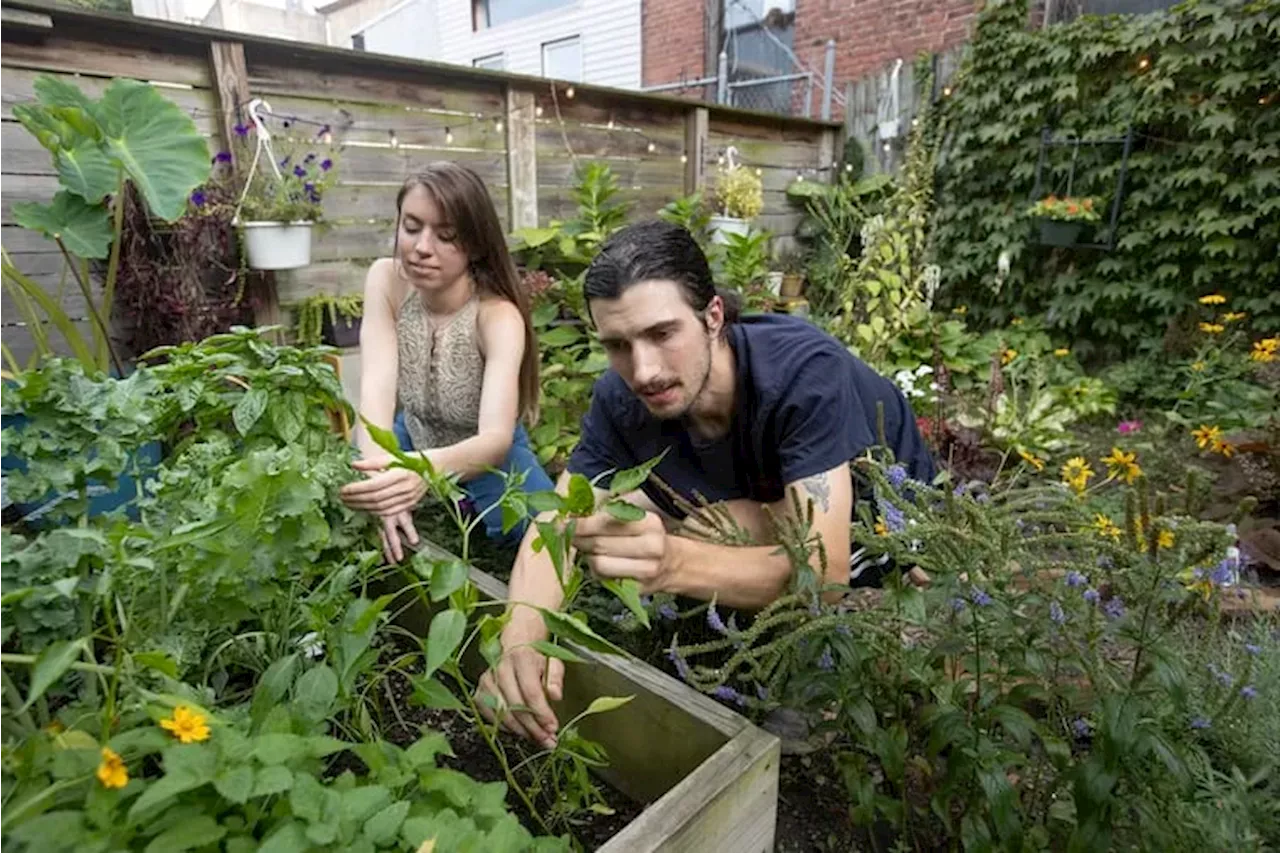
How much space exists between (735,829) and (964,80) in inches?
219

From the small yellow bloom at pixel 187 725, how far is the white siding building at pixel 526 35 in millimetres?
8895

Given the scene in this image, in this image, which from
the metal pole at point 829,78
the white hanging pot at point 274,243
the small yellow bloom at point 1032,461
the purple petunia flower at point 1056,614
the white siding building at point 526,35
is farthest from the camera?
the white siding building at point 526,35

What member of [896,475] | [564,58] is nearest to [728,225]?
[896,475]

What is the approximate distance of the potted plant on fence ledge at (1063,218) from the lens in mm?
4359

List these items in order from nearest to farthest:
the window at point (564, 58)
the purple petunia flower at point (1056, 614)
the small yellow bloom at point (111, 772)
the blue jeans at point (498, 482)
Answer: the small yellow bloom at point (111, 772), the purple petunia flower at point (1056, 614), the blue jeans at point (498, 482), the window at point (564, 58)

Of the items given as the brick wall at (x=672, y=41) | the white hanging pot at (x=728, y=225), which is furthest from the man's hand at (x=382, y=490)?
the brick wall at (x=672, y=41)

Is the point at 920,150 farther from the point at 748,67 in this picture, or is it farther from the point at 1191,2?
the point at 748,67

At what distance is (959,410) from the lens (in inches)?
145

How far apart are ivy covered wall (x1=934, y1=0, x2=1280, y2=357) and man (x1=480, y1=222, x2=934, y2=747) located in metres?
3.73

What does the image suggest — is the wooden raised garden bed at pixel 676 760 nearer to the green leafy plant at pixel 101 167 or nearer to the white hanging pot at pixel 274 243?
the green leafy plant at pixel 101 167

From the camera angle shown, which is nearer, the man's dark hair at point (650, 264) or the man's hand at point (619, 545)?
the man's hand at point (619, 545)

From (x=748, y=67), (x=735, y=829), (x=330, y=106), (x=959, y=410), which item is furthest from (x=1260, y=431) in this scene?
(x=748, y=67)

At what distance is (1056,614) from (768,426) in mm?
636

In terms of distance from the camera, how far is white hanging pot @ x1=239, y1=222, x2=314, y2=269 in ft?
9.25
